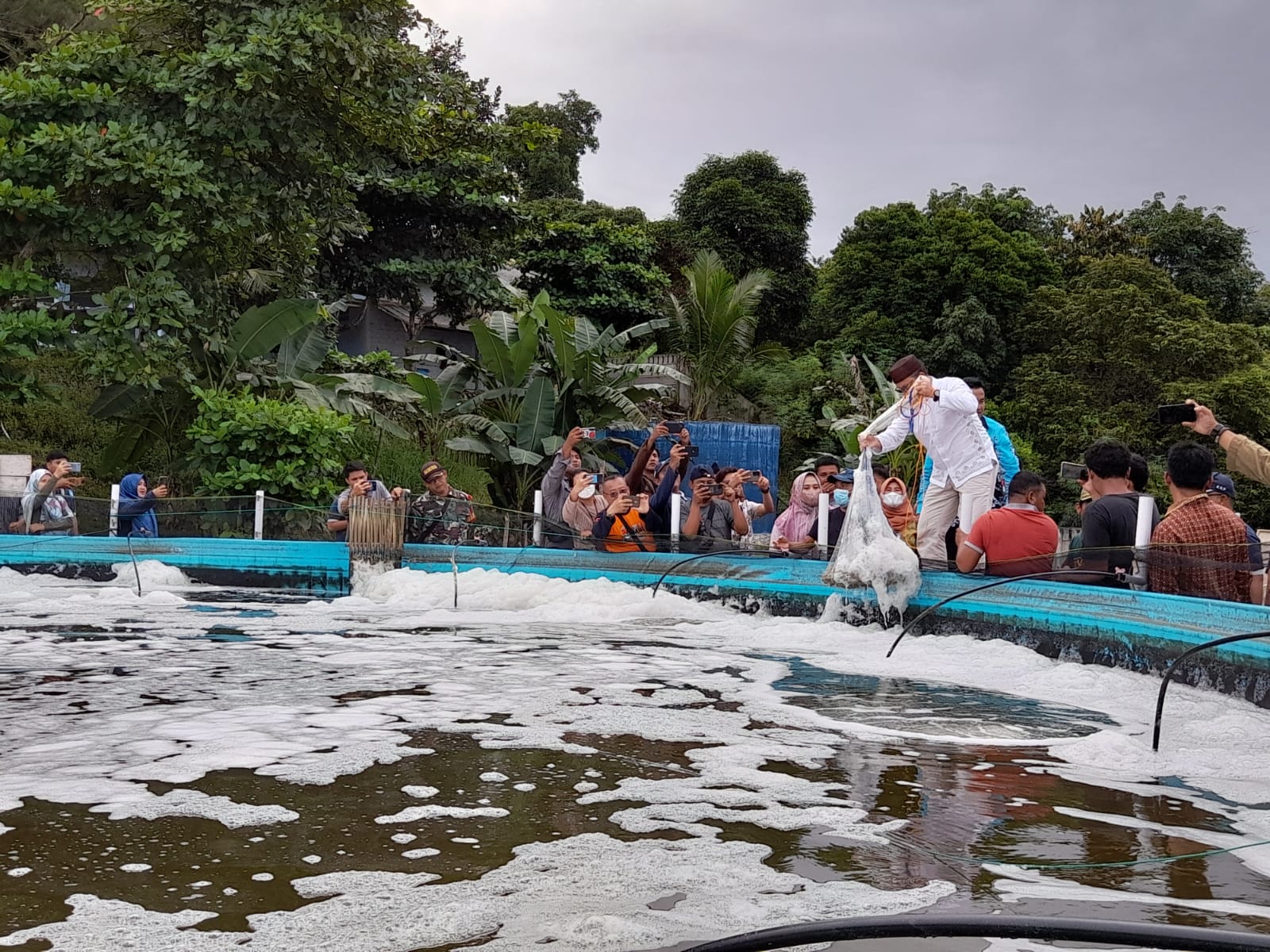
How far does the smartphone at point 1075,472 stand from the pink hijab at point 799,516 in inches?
101

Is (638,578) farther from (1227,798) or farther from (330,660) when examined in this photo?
(1227,798)

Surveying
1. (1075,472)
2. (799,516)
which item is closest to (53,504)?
(799,516)

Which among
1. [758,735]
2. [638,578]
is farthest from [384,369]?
[758,735]

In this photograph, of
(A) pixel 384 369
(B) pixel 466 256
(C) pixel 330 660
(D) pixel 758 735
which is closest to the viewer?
(D) pixel 758 735

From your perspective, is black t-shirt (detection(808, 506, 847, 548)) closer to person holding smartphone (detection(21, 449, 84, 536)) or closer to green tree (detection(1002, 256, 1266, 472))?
person holding smartphone (detection(21, 449, 84, 536))

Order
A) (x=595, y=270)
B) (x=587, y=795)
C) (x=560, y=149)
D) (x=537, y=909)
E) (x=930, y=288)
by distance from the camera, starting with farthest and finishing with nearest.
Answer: (x=560, y=149) < (x=930, y=288) < (x=595, y=270) < (x=587, y=795) < (x=537, y=909)

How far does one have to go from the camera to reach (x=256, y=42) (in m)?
12.7

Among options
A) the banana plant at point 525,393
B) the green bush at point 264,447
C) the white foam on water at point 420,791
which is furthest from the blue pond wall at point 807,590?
the banana plant at point 525,393

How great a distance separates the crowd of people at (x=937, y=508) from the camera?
20.9 feet

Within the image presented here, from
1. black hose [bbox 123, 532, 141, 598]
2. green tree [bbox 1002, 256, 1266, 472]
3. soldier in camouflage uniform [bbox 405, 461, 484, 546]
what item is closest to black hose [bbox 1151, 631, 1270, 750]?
soldier in camouflage uniform [bbox 405, 461, 484, 546]

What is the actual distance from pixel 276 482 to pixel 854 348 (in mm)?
17088

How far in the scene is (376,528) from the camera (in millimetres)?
10844

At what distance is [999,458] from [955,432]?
86 centimetres

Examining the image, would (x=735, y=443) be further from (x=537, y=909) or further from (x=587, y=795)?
(x=537, y=909)
